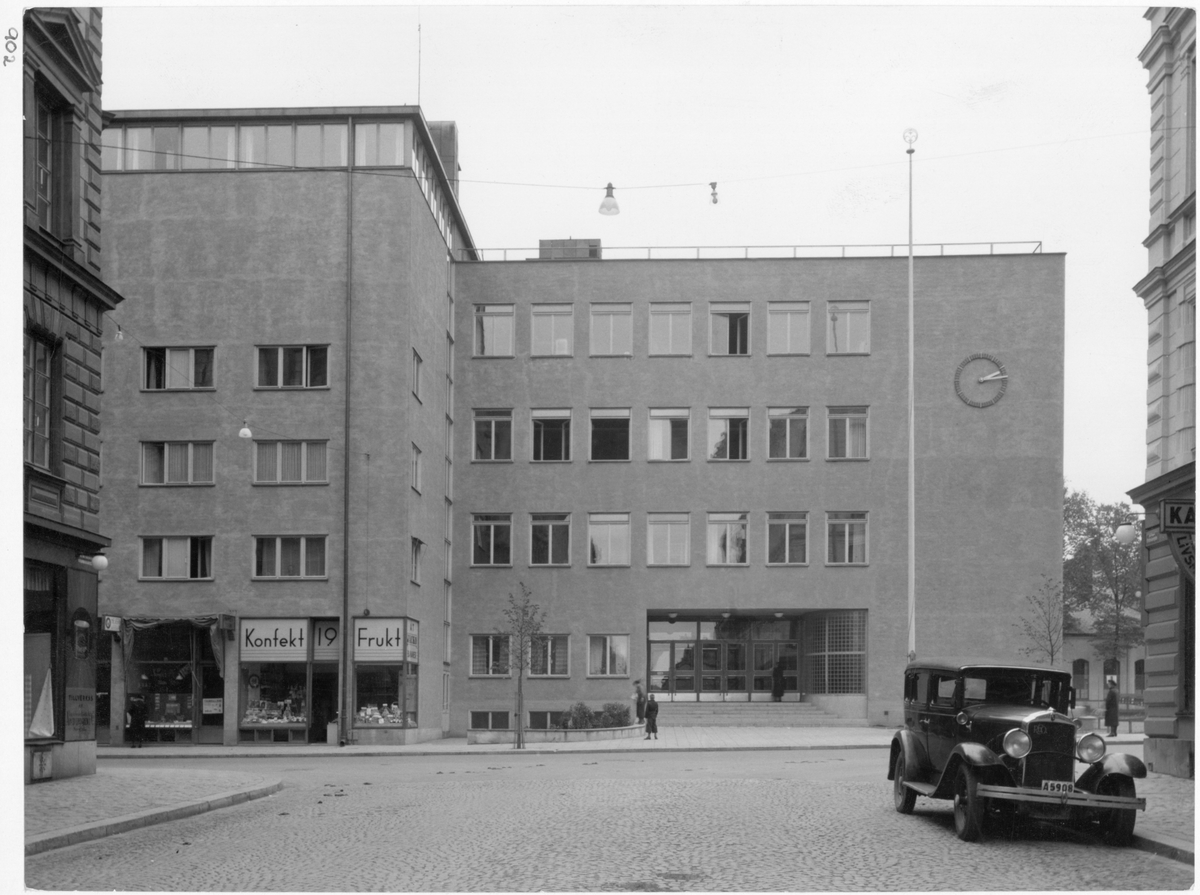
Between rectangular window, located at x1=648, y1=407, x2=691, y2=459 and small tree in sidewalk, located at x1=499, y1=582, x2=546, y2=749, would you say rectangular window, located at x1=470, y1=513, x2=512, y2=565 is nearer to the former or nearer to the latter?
small tree in sidewalk, located at x1=499, y1=582, x2=546, y2=749

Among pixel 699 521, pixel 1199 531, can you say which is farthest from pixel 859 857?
pixel 699 521

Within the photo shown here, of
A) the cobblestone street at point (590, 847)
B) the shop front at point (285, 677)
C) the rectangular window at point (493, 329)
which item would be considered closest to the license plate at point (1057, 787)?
the cobblestone street at point (590, 847)

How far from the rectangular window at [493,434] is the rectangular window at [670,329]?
546 centimetres

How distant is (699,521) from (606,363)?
6103 mm

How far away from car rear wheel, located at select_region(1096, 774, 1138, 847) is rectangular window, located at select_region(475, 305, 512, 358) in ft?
126

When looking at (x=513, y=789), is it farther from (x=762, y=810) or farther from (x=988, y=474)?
(x=988, y=474)

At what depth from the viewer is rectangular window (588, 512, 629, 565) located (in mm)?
52312

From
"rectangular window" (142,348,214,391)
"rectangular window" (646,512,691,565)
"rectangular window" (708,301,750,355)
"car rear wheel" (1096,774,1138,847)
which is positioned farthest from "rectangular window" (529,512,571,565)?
"car rear wheel" (1096,774,1138,847)

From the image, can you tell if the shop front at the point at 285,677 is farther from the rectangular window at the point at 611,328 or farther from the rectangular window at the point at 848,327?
the rectangular window at the point at 848,327

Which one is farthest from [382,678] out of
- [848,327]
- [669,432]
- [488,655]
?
[848,327]

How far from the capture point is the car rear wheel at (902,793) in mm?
19141

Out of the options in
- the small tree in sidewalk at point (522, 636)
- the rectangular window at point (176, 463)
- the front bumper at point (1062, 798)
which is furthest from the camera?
the rectangular window at point (176, 463)

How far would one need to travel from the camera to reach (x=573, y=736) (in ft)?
139

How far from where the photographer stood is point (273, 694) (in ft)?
141
